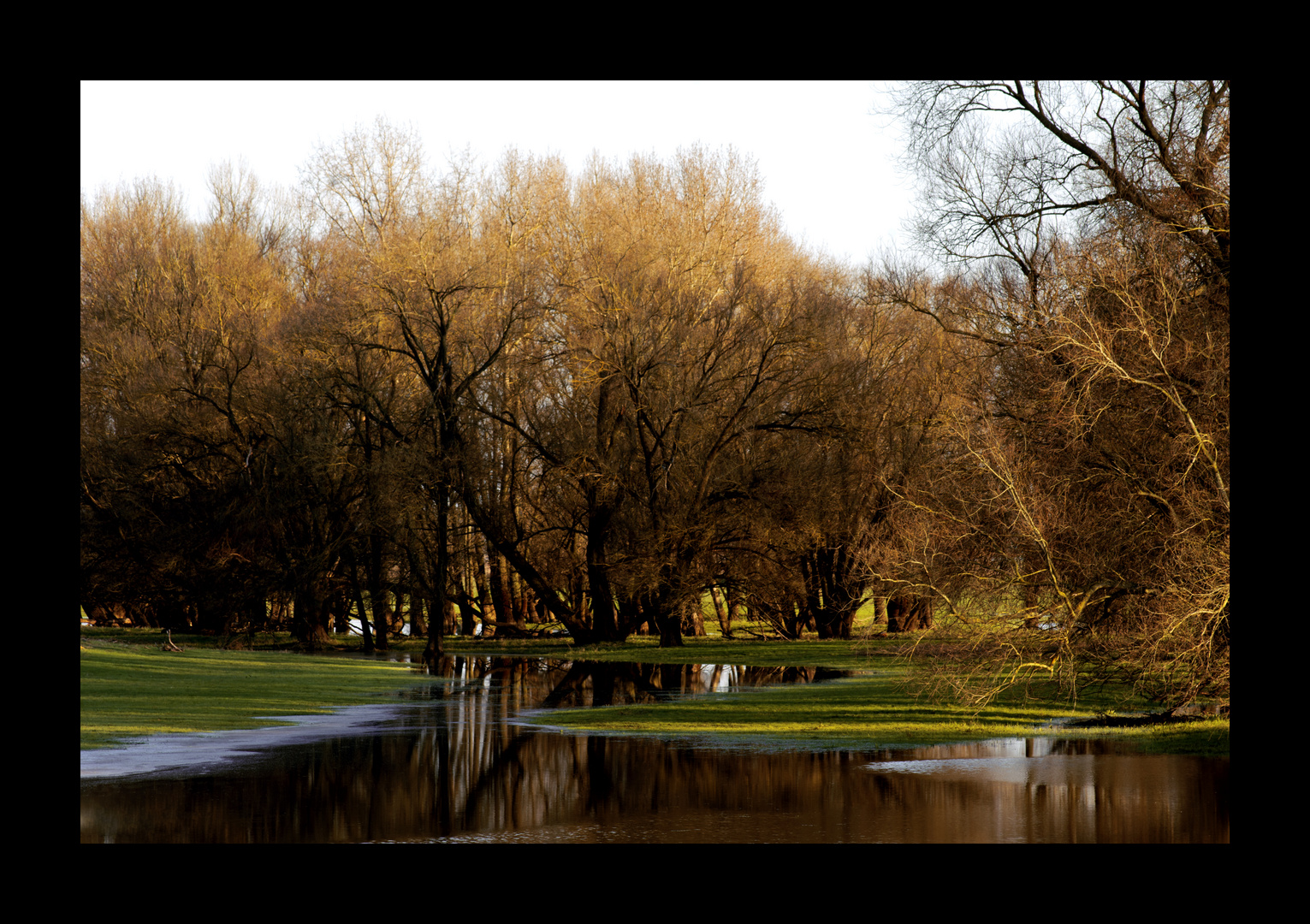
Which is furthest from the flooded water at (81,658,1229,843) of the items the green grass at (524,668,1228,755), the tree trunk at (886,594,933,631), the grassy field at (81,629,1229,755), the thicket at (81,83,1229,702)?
the tree trunk at (886,594,933,631)

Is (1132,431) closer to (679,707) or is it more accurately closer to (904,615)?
(679,707)

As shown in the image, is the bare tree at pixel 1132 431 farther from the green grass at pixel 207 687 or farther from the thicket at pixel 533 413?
the green grass at pixel 207 687

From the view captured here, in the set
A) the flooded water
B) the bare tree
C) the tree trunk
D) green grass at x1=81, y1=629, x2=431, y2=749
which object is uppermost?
the bare tree

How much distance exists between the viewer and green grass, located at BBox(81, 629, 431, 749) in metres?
18.6

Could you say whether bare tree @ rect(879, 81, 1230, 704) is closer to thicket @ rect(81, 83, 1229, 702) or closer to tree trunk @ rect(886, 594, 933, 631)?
thicket @ rect(81, 83, 1229, 702)

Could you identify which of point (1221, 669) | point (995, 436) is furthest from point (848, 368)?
point (1221, 669)

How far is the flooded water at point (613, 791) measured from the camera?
11.2 metres

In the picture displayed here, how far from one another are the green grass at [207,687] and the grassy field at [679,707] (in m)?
0.04

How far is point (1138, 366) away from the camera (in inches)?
734

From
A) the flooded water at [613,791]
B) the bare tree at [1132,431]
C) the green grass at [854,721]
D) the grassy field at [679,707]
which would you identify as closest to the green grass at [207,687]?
the grassy field at [679,707]

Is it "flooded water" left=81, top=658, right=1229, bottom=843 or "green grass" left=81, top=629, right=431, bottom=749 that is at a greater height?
"flooded water" left=81, top=658, right=1229, bottom=843

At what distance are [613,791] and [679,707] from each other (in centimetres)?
883

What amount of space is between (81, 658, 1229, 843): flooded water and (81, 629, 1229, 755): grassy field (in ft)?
3.69
